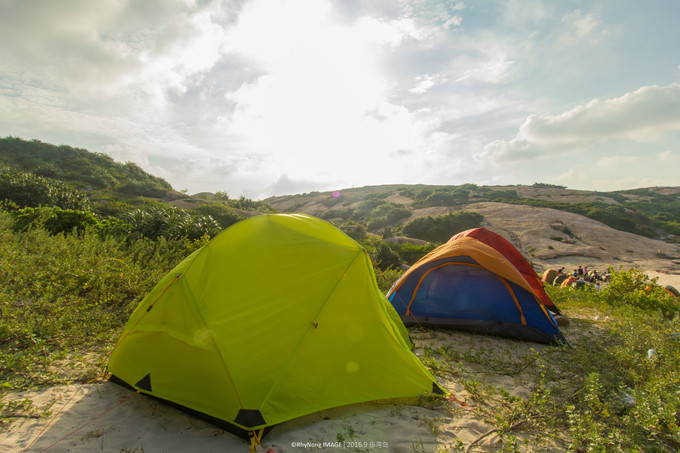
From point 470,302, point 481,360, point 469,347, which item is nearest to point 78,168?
point 470,302

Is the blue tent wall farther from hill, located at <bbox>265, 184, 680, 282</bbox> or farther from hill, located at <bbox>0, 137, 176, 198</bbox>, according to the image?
hill, located at <bbox>0, 137, 176, 198</bbox>

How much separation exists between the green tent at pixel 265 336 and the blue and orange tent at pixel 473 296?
2.28 meters

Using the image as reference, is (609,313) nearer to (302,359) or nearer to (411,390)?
(411,390)

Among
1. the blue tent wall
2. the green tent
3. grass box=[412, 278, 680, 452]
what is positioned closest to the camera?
grass box=[412, 278, 680, 452]

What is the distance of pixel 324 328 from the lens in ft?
11.6

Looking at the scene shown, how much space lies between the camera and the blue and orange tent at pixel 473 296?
550cm

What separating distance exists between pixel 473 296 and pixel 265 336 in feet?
13.3

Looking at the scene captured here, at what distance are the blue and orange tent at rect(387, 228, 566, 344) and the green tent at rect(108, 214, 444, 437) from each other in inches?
89.8

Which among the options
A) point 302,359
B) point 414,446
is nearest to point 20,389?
point 302,359

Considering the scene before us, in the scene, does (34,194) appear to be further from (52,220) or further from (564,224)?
(564,224)

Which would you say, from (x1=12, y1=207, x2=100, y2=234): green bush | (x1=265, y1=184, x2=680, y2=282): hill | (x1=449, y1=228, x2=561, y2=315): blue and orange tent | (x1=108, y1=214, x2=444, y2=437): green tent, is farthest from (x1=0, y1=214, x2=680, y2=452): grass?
(x1=265, y1=184, x2=680, y2=282): hill

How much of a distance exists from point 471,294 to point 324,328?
11.4 ft

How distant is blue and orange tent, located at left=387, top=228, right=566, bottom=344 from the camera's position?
550cm

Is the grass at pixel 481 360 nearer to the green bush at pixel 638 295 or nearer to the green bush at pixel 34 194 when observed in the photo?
the green bush at pixel 638 295
